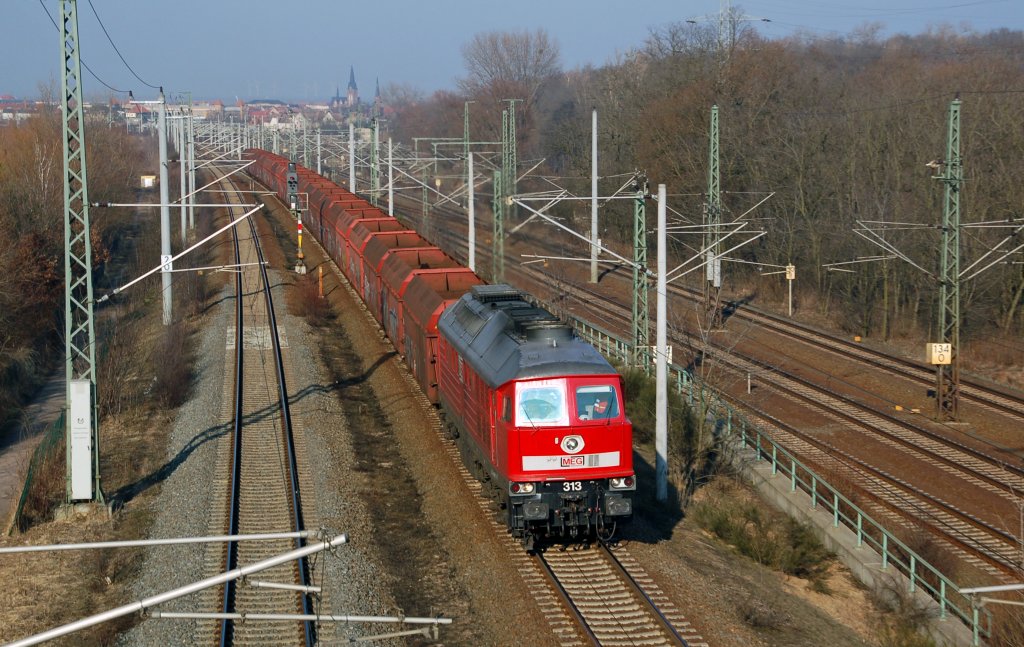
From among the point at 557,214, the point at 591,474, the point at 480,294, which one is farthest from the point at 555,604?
the point at 557,214

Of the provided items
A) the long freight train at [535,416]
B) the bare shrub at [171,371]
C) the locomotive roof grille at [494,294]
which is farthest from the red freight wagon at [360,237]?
the long freight train at [535,416]

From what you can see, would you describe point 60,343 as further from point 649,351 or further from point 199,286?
point 649,351

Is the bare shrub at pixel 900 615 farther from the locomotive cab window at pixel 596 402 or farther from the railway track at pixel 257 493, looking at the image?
the railway track at pixel 257 493

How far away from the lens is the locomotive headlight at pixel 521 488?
15375 mm

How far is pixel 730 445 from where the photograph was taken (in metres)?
24.0

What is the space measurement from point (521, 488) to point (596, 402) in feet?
5.61

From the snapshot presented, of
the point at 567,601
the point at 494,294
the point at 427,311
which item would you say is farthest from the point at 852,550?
the point at 427,311

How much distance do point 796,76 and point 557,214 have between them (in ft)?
56.1

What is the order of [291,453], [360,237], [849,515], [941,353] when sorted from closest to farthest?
1. [849,515]
2. [291,453]
3. [941,353]
4. [360,237]

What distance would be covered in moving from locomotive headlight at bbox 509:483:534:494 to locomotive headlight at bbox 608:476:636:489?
3.95 ft

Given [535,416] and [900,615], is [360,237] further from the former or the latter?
[900,615]

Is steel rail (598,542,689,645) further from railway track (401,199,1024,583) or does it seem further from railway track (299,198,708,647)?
railway track (401,199,1024,583)

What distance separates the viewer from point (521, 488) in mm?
15383

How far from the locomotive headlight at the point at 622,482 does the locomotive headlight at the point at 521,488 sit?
1.20 m
